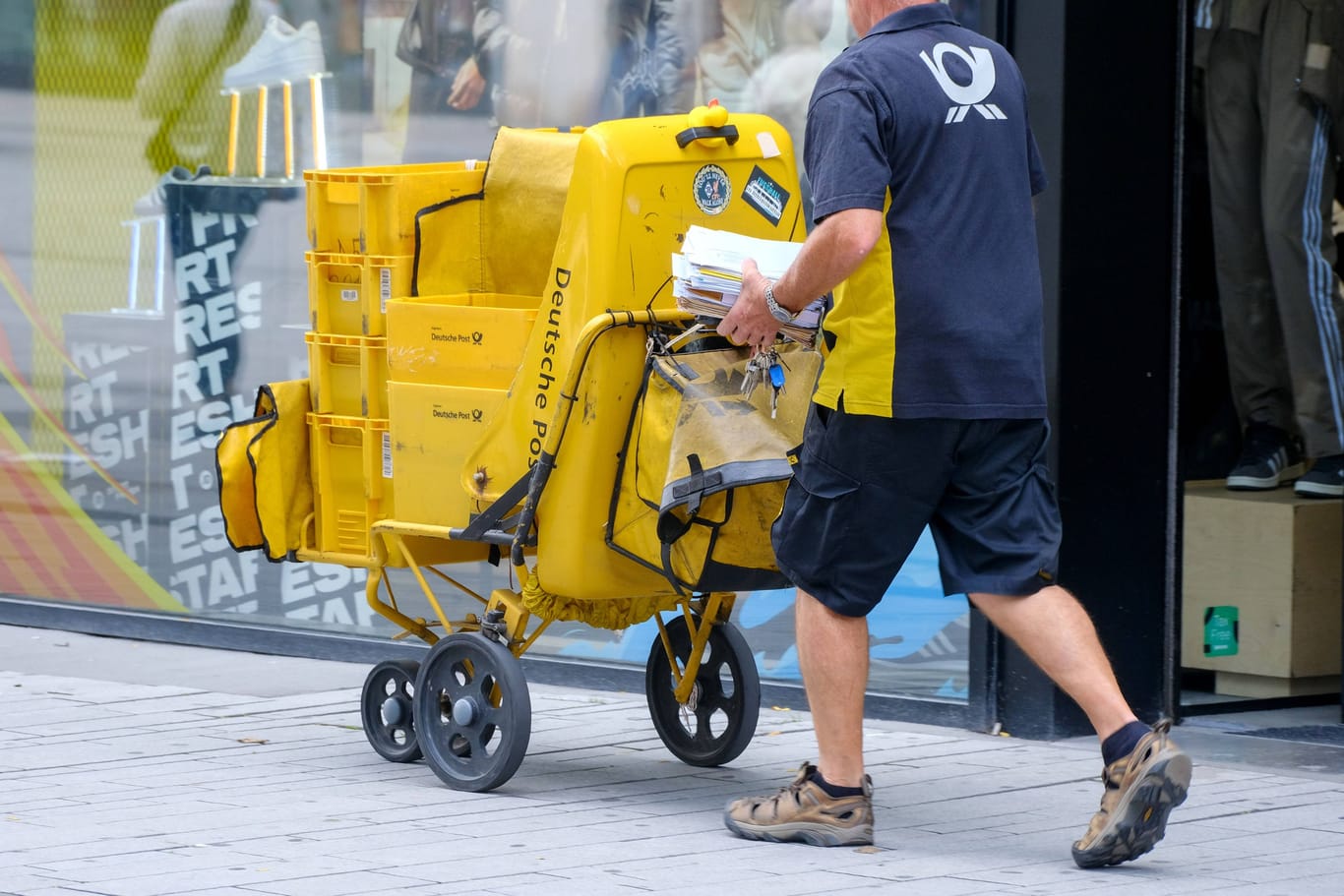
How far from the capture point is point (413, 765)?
5828 mm

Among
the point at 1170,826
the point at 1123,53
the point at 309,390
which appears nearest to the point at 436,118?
the point at 309,390

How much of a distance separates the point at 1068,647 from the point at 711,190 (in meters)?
1.40

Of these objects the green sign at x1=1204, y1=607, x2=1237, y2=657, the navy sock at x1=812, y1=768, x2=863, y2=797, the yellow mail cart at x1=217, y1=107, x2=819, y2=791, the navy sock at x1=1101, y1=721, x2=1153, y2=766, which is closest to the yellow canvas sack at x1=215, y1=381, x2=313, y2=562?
A: the yellow mail cart at x1=217, y1=107, x2=819, y2=791

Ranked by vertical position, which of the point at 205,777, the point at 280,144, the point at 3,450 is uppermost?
the point at 280,144

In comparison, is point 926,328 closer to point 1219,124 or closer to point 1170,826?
point 1170,826

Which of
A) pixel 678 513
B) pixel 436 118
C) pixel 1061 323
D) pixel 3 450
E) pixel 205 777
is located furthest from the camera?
pixel 3 450

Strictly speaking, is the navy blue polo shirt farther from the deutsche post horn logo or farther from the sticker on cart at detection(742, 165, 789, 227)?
the sticker on cart at detection(742, 165, 789, 227)

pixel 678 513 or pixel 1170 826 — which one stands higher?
pixel 678 513

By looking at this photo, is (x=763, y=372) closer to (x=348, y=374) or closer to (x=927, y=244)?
(x=927, y=244)

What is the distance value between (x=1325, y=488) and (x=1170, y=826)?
85.0 inches

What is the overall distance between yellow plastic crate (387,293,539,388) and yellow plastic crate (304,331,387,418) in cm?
12

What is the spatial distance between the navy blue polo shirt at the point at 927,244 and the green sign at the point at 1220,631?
2.50 metres

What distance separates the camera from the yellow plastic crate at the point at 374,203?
221 inches

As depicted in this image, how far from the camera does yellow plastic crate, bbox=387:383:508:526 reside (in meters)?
5.40
